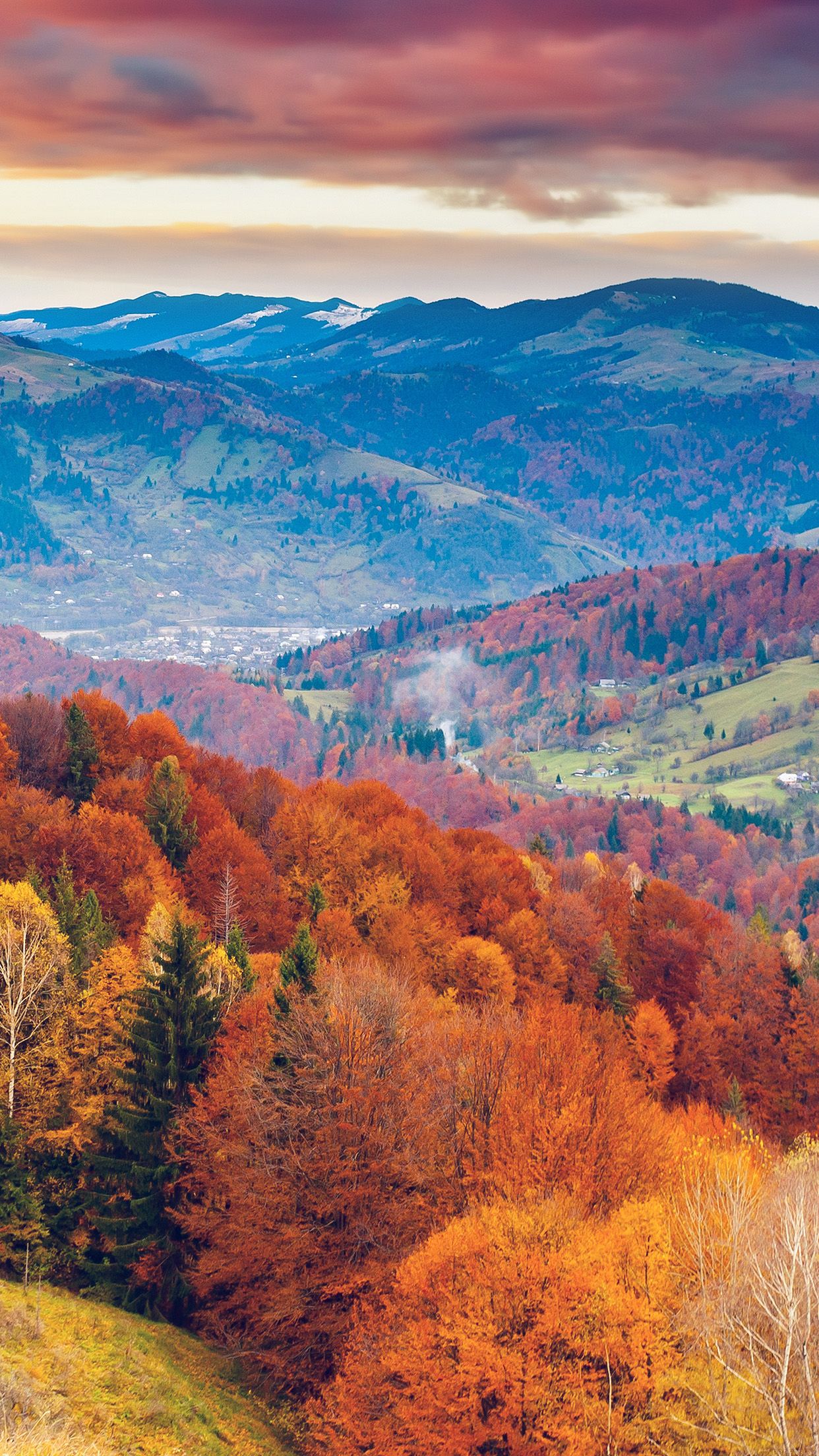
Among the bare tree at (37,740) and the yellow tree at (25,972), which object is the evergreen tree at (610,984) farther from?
the yellow tree at (25,972)

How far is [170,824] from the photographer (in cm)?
9319

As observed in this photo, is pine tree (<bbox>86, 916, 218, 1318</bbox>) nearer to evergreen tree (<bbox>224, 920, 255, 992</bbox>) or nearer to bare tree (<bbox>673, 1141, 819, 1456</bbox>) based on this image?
evergreen tree (<bbox>224, 920, 255, 992</bbox>)

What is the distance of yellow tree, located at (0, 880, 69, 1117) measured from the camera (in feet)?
169

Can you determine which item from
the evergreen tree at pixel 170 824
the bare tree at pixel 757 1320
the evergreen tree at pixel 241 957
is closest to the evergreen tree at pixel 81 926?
the evergreen tree at pixel 241 957

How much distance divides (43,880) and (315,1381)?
4154 centimetres

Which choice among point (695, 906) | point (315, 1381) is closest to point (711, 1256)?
point (315, 1381)

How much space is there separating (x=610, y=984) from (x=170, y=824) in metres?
32.6

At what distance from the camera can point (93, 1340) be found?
4147cm

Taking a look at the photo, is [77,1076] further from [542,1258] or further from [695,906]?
[695,906]

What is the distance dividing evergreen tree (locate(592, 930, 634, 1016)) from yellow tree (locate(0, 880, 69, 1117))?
4763 cm

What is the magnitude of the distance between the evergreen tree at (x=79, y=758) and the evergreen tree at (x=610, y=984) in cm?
3837

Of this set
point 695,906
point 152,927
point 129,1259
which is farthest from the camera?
point 695,906

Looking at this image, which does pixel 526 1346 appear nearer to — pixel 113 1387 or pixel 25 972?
pixel 113 1387

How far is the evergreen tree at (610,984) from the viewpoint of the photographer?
315 ft
